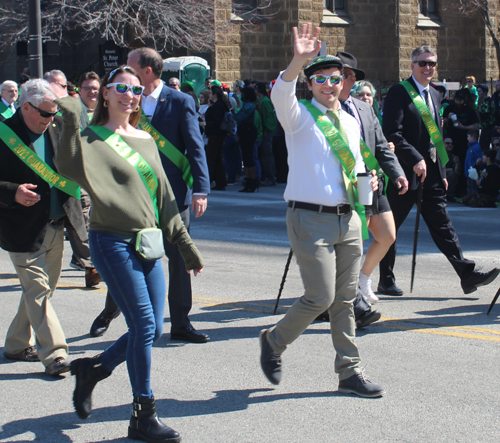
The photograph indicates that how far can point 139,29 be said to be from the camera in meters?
26.1

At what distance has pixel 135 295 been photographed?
4043 mm

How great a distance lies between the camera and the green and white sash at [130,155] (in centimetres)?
416

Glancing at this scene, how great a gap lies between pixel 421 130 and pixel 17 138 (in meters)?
3.56

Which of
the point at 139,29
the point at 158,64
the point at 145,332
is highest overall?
the point at 139,29

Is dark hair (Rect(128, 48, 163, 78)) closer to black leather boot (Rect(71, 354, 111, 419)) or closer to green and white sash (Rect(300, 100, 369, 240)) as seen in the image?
green and white sash (Rect(300, 100, 369, 240))

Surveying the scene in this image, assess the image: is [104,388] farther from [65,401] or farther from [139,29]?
[139,29]

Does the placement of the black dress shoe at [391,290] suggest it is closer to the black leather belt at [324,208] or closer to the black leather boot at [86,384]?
the black leather belt at [324,208]

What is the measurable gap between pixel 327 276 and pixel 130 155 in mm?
1299

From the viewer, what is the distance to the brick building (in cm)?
2853

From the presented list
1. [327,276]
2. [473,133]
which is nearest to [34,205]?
[327,276]

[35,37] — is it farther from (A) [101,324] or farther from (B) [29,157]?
(B) [29,157]

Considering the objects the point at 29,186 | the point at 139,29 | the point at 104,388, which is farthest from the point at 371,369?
the point at 139,29

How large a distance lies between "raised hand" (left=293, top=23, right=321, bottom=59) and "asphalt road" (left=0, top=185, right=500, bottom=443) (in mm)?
1942

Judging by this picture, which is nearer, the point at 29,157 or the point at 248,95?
the point at 29,157
